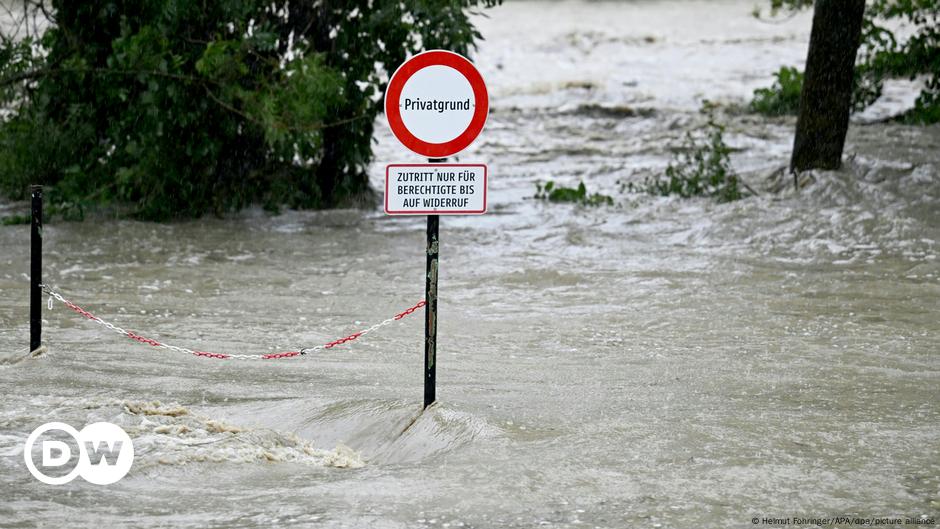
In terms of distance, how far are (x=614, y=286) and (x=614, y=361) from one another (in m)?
3.21

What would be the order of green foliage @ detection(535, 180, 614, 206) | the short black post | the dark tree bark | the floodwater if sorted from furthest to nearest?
green foliage @ detection(535, 180, 614, 206), the dark tree bark, the short black post, the floodwater

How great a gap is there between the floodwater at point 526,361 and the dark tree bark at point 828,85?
431mm

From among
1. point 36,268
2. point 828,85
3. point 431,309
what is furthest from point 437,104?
point 828,85

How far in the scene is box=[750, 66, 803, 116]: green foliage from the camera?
2245cm

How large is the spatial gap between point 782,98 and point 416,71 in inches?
667

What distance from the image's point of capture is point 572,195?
17.1 m

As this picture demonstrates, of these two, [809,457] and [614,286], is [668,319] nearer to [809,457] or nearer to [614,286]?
[614,286]

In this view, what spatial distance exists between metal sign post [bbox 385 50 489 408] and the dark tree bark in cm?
942

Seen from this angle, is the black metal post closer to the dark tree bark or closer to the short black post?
the short black post

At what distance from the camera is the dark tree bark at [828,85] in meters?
15.3

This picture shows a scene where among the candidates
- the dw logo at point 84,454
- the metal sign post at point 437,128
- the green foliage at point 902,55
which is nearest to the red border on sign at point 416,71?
the metal sign post at point 437,128

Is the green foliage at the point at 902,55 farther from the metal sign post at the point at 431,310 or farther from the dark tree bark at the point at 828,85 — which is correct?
the metal sign post at the point at 431,310

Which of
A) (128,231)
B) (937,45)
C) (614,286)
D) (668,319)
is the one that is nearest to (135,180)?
(128,231)

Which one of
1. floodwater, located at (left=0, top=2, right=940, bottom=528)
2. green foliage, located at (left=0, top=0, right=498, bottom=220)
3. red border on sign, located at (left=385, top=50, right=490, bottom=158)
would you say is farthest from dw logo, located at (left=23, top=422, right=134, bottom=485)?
green foliage, located at (left=0, top=0, right=498, bottom=220)
